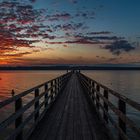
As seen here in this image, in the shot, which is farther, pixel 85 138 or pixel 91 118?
pixel 91 118

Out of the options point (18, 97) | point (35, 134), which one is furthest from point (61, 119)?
point (18, 97)

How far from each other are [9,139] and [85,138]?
3.00 m

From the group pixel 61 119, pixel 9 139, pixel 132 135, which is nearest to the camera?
pixel 9 139

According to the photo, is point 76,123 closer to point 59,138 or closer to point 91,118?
point 91,118

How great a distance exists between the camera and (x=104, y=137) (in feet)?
26.4

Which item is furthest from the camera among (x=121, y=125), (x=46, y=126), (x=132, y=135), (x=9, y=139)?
(x=132, y=135)

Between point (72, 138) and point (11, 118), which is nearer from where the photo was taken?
point (11, 118)

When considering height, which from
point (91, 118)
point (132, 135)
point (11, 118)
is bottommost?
point (132, 135)

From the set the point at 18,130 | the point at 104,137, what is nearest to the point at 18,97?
the point at 18,130

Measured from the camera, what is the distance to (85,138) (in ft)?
25.9

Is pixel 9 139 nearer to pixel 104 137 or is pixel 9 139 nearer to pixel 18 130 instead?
pixel 18 130

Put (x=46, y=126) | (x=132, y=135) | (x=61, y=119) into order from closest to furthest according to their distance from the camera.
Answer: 1. (x=46, y=126)
2. (x=61, y=119)
3. (x=132, y=135)

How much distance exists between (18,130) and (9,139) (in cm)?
A: 77

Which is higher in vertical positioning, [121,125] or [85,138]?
[121,125]
